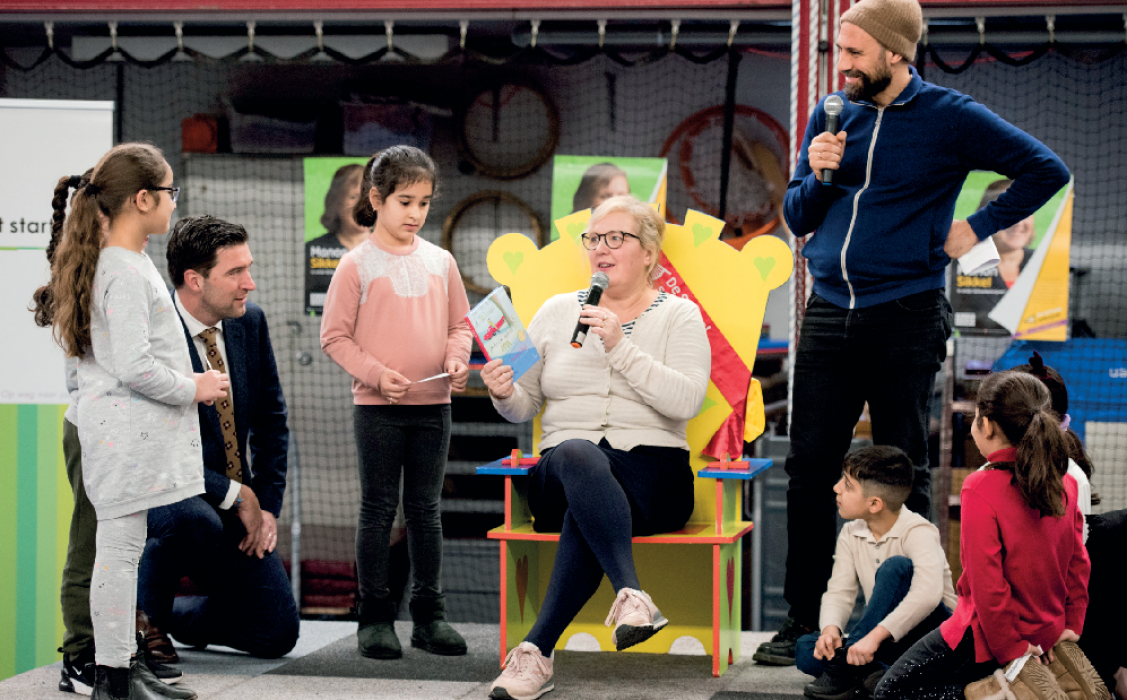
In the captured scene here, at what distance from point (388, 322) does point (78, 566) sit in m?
0.96

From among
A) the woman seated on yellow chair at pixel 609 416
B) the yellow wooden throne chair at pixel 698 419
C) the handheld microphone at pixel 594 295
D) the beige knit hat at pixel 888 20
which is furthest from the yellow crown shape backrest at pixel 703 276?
the beige knit hat at pixel 888 20

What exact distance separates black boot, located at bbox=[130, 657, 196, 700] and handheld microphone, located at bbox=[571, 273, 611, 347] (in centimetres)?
117

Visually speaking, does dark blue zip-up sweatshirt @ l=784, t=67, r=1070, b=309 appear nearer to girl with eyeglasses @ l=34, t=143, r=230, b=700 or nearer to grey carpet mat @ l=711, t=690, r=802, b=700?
grey carpet mat @ l=711, t=690, r=802, b=700

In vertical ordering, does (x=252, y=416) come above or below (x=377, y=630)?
above

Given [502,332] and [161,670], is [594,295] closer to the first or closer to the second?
[502,332]

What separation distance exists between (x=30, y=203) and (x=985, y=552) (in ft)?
9.23

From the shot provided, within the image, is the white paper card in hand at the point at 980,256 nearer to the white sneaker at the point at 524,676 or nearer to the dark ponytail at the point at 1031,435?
the dark ponytail at the point at 1031,435

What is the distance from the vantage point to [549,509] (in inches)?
106

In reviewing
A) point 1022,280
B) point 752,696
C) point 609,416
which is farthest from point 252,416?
point 1022,280

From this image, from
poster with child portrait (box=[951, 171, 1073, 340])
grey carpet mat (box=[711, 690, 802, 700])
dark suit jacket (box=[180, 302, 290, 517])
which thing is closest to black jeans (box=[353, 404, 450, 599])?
dark suit jacket (box=[180, 302, 290, 517])

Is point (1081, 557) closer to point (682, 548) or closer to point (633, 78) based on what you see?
point (682, 548)

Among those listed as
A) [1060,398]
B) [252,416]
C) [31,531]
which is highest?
[1060,398]

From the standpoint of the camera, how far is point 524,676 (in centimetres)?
244

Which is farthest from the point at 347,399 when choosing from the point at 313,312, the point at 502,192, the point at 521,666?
the point at 521,666
